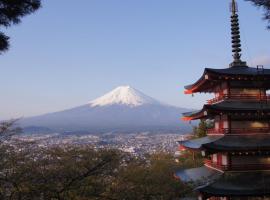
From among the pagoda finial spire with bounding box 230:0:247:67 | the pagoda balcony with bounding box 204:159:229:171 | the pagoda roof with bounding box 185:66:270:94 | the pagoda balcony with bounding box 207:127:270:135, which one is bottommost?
the pagoda balcony with bounding box 204:159:229:171

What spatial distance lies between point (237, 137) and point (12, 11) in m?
11.7

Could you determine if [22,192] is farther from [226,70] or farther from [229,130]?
[226,70]

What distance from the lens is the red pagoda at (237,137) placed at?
1603 centimetres

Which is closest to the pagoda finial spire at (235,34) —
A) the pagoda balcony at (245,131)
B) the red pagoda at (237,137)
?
the red pagoda at (237,137)

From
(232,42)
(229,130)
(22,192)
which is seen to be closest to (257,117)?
(229,130)

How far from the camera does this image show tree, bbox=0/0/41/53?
362 inches

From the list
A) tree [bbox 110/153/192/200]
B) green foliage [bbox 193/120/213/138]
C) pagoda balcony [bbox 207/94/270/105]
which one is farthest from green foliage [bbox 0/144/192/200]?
green foliage [bbox 193/120/213/138]

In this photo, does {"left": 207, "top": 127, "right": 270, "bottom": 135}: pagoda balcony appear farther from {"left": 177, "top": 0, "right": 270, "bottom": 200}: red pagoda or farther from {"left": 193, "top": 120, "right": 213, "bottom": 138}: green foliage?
{"left": 193, "top": 120, "right": 213, "bottom": 138}: green foliage

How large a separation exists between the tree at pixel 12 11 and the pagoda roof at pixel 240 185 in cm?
1004

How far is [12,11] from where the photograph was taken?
9.28 meters

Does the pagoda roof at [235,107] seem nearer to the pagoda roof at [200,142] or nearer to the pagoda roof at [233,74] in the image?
the pagoda roof at [233,74]

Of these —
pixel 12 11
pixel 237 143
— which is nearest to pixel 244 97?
pixel 237 143

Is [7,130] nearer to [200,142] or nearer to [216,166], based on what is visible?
[200,142]

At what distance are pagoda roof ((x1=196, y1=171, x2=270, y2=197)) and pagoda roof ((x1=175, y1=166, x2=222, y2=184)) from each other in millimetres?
681
